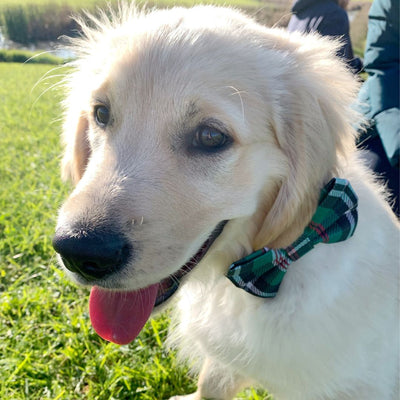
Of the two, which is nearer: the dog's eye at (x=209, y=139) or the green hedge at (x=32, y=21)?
the dog's eye at (x=209, y=139)

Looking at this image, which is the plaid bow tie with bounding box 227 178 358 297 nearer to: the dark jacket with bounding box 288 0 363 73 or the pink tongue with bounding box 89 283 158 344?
the pink tongue with bounding box 89 283 158 344

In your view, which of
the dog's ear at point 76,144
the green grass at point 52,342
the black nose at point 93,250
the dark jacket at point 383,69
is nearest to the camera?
the black nose at point 93,250

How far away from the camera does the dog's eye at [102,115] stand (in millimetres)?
1819

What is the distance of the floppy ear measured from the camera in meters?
1.75

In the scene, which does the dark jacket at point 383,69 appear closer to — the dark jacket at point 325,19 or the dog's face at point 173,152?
the dark jacket at point 325,19

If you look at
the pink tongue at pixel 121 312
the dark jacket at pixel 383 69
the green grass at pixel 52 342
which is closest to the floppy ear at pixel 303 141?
the pink tongue at pixel 121 312

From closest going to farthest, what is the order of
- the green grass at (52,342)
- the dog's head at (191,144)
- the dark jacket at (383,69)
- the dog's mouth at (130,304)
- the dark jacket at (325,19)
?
the dog's head at (191,144)
the dog's mouth at (130,304)
the green grass at (52,342)
the dark jacket at (383,69)
the dark jacket at (325,19)

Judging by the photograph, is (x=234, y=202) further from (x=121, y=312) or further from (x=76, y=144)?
(x=76, y=144)

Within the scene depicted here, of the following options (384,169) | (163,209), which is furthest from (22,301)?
(384,169)

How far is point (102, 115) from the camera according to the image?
1.85 metres

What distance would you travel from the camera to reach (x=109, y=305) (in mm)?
1868

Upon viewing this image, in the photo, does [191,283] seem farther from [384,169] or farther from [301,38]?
[384,169]

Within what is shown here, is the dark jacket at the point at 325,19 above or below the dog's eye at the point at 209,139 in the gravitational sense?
above

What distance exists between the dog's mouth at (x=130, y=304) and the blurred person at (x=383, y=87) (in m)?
Result: 2.14
